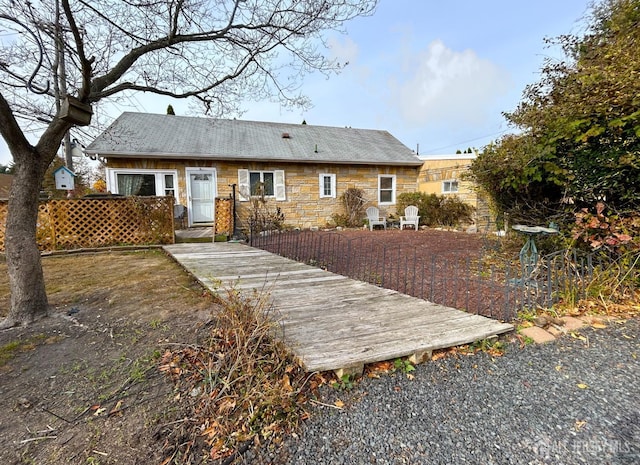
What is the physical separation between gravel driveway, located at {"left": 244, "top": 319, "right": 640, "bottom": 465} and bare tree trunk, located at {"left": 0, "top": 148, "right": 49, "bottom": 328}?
2938mm

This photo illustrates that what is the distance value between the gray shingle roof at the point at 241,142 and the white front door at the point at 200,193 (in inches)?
24.4

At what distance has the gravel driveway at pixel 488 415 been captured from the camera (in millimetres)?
1406

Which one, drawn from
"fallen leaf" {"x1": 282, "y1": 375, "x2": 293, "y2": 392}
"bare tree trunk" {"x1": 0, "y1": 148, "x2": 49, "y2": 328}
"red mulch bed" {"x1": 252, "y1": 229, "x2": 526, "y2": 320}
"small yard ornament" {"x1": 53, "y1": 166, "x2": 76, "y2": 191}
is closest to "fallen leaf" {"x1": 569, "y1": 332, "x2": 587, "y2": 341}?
"red mulch bed" {"x1": 252, "y1": 229, "x2": 526, "y2": 320}

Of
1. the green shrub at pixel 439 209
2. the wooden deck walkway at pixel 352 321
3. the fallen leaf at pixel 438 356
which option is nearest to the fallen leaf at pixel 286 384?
the wooden deck walkway at pixel 352 321

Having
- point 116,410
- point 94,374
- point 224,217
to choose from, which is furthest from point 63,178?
point 116,410

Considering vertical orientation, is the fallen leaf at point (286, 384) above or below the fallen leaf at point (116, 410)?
above

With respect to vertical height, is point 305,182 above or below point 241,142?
below

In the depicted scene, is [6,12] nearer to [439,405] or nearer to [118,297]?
[118,297]

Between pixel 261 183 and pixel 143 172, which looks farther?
pixel 261 183

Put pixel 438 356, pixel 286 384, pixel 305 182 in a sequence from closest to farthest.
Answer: pixel 286 384, pixel 438 356, pixel 305 182

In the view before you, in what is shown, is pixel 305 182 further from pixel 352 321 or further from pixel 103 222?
pixel 352 321

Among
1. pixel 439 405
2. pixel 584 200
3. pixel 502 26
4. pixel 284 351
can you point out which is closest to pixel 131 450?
pixel 284 351

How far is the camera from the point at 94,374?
6.93 ft

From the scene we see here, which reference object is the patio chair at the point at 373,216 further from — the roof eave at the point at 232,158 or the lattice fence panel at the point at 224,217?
the lattice fence panel at the point at 224,217
